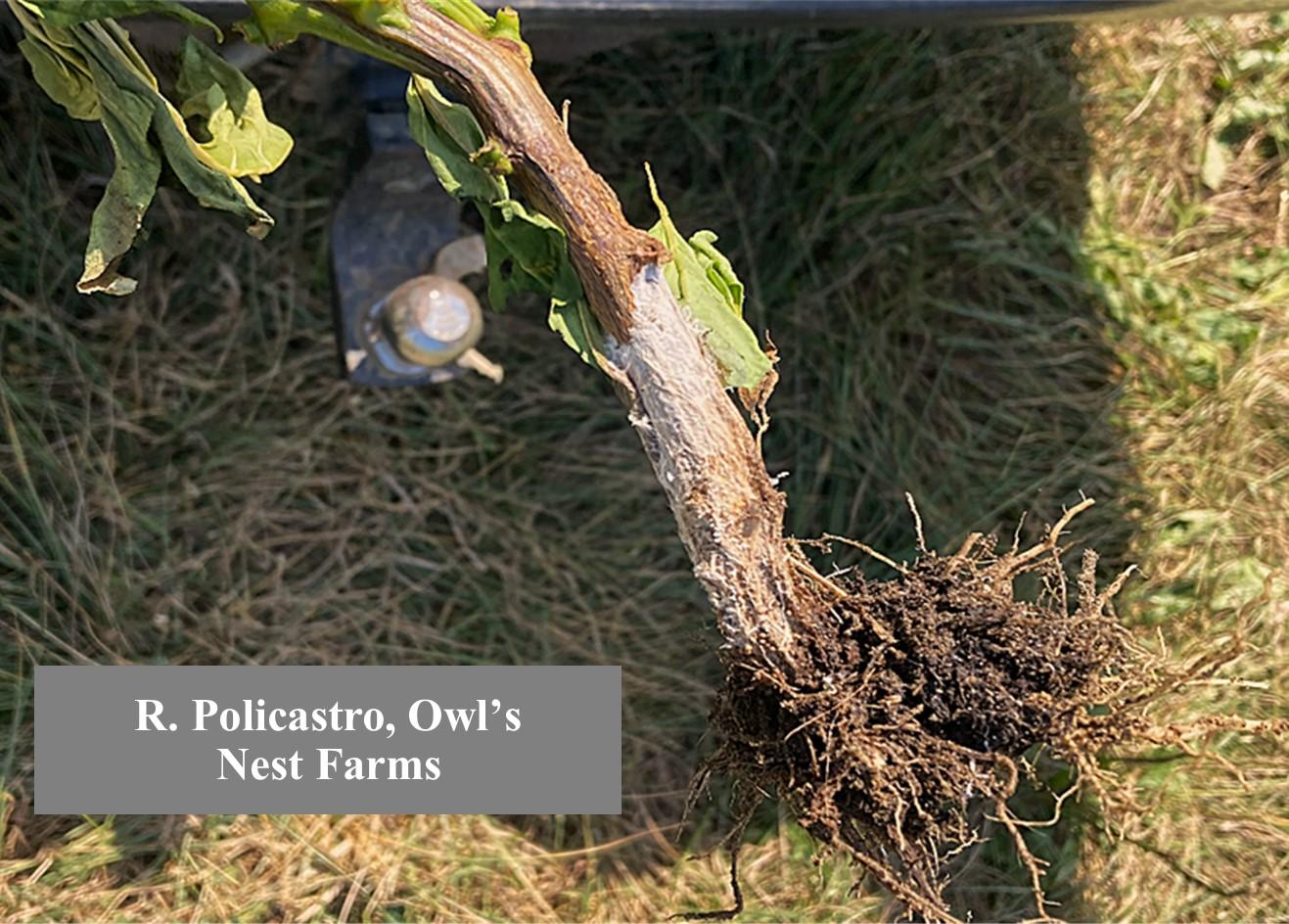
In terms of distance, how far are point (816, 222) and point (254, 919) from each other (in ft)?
3.20

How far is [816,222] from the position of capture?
1.51 metres

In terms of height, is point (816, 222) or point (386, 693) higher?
point (816, 222)

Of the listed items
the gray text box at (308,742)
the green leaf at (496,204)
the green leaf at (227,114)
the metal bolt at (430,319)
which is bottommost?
the gray text box at (308,742)

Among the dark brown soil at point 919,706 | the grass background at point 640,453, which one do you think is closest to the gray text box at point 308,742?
the grass background at point 640,453

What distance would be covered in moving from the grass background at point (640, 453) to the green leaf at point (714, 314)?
465mm

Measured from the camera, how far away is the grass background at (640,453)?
1.41 meters

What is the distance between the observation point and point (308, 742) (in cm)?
137

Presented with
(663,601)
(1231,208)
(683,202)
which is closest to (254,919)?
(663,601)

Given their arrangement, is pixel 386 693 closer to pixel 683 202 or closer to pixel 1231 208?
pixel 683 202

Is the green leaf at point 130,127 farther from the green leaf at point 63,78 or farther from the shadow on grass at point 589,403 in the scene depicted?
the shadow on grass at point 589,403

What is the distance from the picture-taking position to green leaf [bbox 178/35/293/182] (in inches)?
39.1

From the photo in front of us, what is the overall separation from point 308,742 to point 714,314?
0.69m

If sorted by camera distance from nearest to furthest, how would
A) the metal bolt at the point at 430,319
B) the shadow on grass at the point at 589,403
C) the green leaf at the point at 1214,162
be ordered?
the metal bolt at the point at 430,319, the shadow on grass at the point at 589,403, the green leaf at the point at 1214,162

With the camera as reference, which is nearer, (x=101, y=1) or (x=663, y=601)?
(x=101, y=1)
